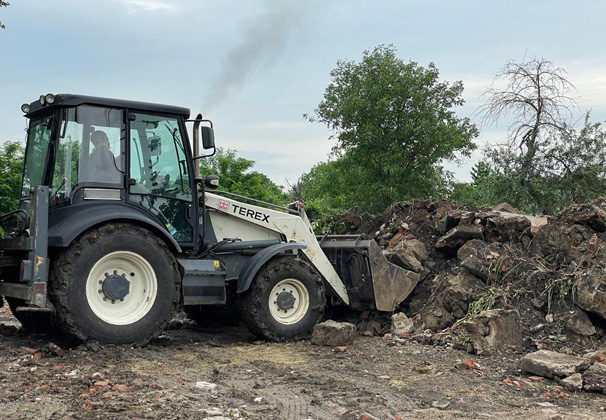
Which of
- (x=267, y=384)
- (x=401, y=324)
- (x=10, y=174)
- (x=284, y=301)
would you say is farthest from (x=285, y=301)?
(x=10, y=174)

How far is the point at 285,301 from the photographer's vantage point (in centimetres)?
863

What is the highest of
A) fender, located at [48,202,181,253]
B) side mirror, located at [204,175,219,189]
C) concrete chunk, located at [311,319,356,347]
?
side mirror, located at [204,175,219,189]

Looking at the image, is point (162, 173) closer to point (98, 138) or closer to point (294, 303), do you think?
point (98, 138)

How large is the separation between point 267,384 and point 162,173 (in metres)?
2.86

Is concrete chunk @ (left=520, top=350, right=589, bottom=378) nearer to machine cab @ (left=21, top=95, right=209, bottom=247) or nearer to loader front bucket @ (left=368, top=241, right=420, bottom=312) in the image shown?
loader front bucket @ (left=368, top=241, right=420, bottom=312)

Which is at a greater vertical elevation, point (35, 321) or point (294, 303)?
point (294, 303)

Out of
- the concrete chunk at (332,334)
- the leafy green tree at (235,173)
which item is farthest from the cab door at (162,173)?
the leafy green tree at (235,173)

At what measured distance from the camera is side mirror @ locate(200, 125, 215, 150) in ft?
25.9

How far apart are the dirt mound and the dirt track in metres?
0.75

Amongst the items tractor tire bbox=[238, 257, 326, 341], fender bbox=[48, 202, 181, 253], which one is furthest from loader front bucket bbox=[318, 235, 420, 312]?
fender bbox=[48, 202, 181, 253]

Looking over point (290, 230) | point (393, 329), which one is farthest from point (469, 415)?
point (290, 230)

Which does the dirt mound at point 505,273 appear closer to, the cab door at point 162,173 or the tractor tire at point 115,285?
the cab door at point 162,173

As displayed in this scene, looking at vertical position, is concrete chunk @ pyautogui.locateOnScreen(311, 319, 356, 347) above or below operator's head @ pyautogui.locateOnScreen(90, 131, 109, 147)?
below

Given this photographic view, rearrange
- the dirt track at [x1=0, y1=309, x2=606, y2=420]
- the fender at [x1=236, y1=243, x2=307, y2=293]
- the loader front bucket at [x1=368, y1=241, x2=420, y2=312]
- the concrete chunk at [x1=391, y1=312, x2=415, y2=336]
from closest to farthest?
1. the dirt track at [x1=0, y1=309, x2=606, y2=420]
2. the fender at [x1=236, y1=243, x2=307, y2=293]
3. the concrete chunk at [x1=391, y1=312, x2=415, y2=336]
4. the loader front bucket at [x1=368, y1=241, x2=420, y2=312]
